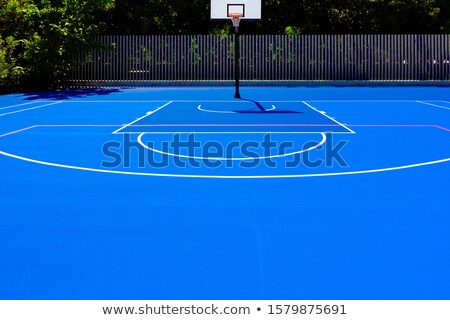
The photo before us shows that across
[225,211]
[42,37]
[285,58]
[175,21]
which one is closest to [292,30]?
[285,58]

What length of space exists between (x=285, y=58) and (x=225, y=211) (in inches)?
814

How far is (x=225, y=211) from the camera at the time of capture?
5855mm

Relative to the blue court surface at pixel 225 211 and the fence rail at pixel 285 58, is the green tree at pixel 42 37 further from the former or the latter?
the blue court surface at pixel 225 211

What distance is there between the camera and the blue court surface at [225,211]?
4039mm

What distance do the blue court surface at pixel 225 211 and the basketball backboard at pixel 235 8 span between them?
9826 mm

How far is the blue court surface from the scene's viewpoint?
4039mm

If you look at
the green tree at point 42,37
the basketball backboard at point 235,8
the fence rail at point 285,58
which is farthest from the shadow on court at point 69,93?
the basketball backboard at point 235,8

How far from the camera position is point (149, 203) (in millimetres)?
6191

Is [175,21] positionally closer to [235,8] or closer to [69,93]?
[235,8]

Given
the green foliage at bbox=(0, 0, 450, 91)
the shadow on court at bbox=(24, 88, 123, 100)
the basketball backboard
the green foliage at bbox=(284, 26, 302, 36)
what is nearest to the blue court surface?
the shadow on court at bbox=(24, 88, 123, 100)

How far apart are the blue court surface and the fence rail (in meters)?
13.0

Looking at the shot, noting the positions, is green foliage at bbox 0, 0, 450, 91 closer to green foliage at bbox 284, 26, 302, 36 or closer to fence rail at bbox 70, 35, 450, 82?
green foliage at bbox 284, 26, 302, 36

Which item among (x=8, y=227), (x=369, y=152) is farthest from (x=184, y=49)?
(x=8, y=227)
